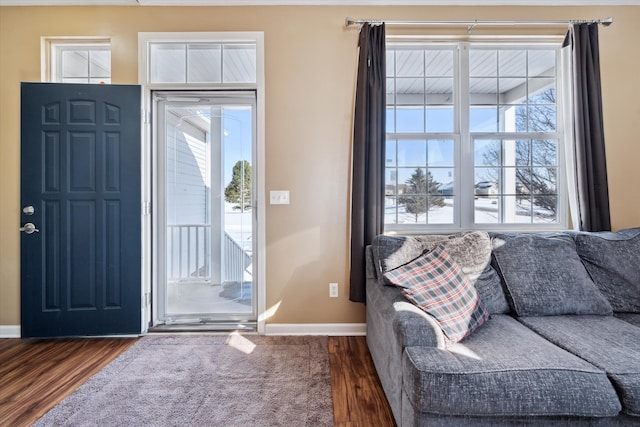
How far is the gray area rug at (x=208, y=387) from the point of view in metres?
1.66

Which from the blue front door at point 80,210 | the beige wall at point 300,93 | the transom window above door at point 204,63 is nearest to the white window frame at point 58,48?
the beige wall at point 300,93

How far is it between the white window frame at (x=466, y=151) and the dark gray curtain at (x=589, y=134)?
0.18 m

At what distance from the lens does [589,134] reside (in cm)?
254

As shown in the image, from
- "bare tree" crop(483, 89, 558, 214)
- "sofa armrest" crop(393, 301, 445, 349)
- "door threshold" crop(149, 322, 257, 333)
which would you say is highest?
"bare tree" crop(483, 89, 558, 214)

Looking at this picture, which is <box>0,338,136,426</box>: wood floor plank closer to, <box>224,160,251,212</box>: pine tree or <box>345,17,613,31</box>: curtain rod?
<box>224,160,251,212</box>: pine tree

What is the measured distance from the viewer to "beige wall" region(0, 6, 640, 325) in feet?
8.73

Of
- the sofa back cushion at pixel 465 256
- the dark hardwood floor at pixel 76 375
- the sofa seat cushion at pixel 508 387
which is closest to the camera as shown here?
the sofa seat cushion at pixel 508 387

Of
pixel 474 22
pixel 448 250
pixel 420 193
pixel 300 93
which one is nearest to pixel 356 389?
pixel 448 250

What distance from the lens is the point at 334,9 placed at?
2658 millimetres

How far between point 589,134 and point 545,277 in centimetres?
140

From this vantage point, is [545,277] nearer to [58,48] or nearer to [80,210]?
[80,210]

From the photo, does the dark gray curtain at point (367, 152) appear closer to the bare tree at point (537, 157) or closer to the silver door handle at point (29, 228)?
the bare tree at point (537, 157)

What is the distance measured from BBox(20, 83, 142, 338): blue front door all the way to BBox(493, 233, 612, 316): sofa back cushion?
2841 millimetres

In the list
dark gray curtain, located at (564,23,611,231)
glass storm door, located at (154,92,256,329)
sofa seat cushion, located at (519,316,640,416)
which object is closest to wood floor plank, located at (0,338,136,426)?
glass storm door, located at (154,92,256,329)
